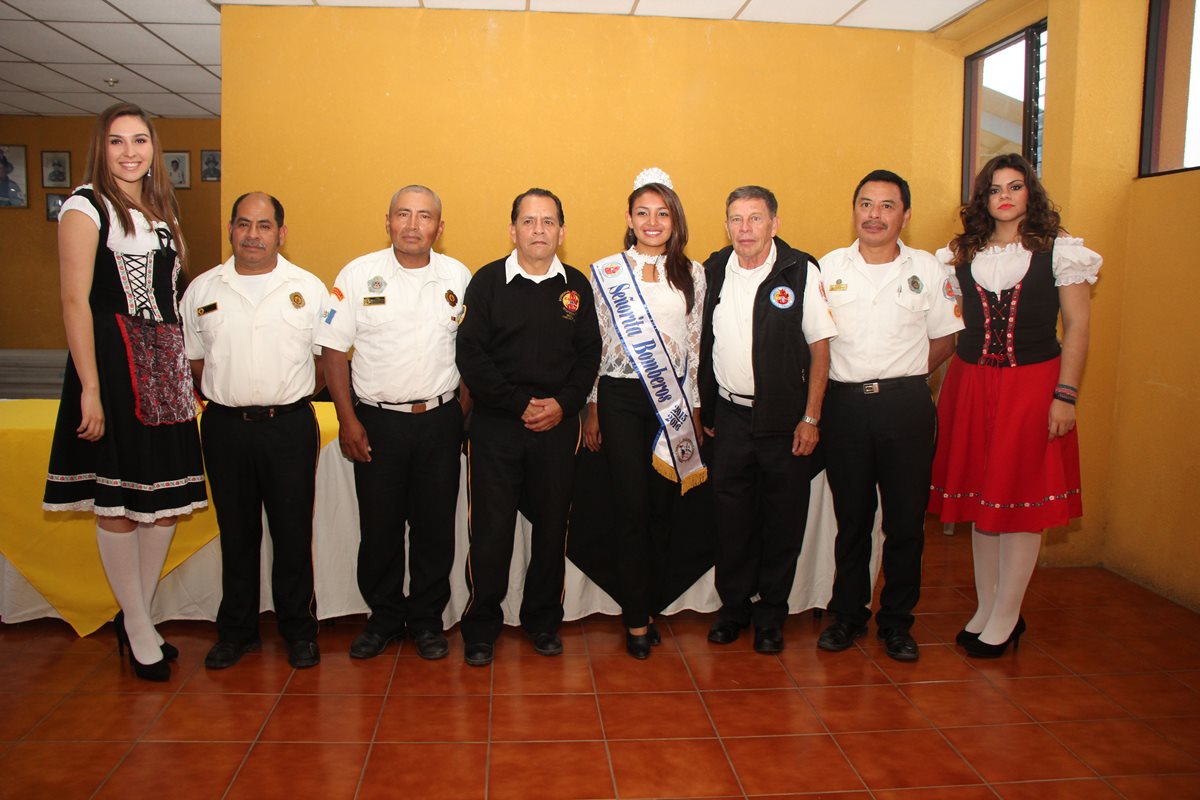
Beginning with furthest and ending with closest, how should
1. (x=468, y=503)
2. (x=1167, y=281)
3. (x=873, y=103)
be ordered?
(x=873, y=103) → (x=1167, y=281) → (x=468, y=503)

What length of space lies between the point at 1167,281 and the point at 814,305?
1.82 meters

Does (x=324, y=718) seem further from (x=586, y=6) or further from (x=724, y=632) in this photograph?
(x=586, y=6)

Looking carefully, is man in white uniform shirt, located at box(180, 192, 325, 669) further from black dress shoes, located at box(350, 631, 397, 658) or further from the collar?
the collar

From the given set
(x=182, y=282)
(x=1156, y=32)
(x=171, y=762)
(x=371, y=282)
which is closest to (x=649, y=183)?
(x=371, y=282)

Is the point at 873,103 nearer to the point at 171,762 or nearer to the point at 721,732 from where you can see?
the point at 721,732

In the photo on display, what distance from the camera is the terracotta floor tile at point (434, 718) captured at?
7.22 feet

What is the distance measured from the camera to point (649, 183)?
8.55 ft

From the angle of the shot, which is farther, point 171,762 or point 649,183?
point 649,183

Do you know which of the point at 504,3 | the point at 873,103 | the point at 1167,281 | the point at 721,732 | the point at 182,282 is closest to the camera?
the point at 721,732

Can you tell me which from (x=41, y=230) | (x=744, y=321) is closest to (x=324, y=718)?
(x=744, y=321)

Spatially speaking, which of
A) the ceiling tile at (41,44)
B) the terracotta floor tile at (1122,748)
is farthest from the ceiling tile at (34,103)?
the terracotta floor tile at (1122,748)

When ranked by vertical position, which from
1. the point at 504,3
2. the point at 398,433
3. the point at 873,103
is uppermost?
the point at 504,3

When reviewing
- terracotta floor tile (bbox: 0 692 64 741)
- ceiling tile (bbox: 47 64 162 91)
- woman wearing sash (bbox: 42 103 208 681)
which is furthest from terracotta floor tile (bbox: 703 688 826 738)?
ceiling tile (bbox: 47 64 162 91)

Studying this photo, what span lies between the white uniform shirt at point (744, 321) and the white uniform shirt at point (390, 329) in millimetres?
850
